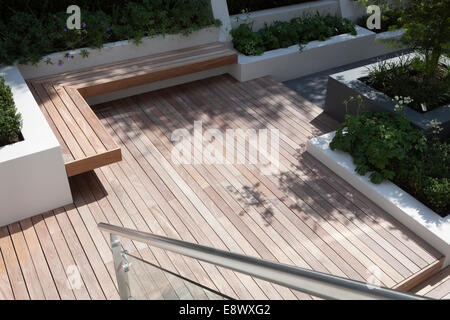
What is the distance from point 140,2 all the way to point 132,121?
1.77 m

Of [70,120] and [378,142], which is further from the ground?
[70,120]

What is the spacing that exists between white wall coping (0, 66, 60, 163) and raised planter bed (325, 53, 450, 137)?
9.70 ft

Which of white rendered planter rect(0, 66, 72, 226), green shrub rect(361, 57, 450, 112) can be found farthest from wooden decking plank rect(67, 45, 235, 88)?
green shrub rect(361, 57, 450, 112)

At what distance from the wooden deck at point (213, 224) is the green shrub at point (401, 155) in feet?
1.02

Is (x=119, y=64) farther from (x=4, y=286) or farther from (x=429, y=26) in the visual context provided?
(x=429, y=26)

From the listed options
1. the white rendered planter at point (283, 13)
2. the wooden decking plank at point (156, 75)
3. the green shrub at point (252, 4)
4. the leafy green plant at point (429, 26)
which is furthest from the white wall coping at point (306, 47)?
the leafy green plant at point (429, 26)

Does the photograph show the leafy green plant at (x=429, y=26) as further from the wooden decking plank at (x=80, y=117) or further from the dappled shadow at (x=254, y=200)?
the wooden decking plank at (x=80, y=117)

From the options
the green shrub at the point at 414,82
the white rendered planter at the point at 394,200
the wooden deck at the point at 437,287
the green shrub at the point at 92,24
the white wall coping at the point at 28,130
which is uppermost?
the green shrub at the point at 92,24

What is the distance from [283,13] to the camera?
6129 millimetres

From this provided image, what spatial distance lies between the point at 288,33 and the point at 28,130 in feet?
12.2

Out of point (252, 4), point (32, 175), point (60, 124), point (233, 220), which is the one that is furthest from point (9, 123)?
point (252, 4)

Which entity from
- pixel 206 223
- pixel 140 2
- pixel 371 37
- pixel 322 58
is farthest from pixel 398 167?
pixel 140 2

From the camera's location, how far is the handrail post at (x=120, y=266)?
2012mm

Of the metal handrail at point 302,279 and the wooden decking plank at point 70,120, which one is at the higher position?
the metal handrail at point 302,279
